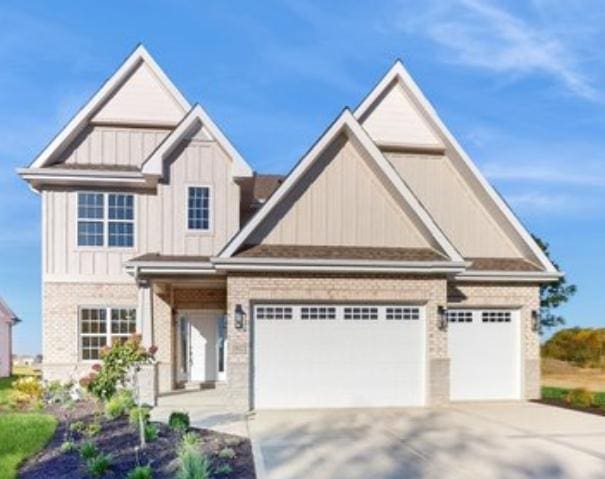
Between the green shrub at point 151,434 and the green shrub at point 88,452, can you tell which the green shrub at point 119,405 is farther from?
the green shrub at point 88,452

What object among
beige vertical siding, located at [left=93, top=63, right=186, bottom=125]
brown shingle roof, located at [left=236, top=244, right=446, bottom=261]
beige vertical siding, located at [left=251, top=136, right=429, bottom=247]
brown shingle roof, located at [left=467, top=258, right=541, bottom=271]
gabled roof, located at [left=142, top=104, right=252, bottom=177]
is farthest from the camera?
beige vertical siding, located at [left=93, top=63, right=186, bottom=125]

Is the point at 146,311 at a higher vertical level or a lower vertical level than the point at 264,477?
higher

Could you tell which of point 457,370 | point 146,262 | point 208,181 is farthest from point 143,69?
point 457,370

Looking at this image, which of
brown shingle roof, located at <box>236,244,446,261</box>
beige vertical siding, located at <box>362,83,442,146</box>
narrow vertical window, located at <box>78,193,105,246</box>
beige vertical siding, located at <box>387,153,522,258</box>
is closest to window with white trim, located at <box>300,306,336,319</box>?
brown shingle roof, located at <box>236,244,446,261</box>

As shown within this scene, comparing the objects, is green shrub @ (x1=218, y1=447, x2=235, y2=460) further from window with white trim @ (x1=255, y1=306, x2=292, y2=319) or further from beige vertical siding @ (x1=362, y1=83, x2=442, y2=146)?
beige vertical siding @ (x1=362, y1=83, x2=442, y2=146)

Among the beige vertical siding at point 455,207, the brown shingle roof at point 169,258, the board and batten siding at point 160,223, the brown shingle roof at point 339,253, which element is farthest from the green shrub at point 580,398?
the board and batten siding at point 160,223

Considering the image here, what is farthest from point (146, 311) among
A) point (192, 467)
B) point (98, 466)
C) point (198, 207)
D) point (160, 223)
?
point (192, 467)

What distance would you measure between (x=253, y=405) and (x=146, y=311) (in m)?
4.38

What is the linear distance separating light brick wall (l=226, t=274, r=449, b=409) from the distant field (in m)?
11.6

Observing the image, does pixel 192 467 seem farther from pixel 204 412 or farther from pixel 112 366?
pixel 204 412

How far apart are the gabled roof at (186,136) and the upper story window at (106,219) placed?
1511 millimetres

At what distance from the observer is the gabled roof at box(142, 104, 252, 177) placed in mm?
18531

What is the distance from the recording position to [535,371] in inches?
701

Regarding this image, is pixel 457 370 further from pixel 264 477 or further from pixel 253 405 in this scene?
pixel 264 477
